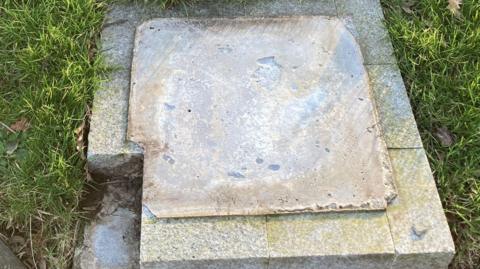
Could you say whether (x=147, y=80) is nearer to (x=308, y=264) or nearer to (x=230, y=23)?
(x=230, y=23)

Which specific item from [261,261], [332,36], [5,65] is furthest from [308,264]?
[5,65]

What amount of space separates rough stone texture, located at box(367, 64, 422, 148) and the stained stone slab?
73 mm

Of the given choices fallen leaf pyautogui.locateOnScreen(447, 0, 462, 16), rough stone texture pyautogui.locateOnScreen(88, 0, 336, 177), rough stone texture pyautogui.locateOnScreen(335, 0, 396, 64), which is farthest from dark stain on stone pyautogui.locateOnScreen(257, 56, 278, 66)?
fallen leaf pyautogui.locateOnScreen(447, 0, 462, 16)

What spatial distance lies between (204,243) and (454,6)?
1878 mm

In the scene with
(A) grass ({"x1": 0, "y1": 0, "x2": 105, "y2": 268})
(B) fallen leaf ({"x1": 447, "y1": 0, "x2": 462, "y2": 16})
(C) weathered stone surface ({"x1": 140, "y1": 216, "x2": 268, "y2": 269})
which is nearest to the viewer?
(C) weathered stone surface ({"x1": 140, "y1": 216, "x2": 268, "y2": 269})

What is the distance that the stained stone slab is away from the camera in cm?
→ 241

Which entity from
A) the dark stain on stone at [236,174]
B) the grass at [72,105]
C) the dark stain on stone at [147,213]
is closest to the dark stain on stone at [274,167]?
the dark stain on stone at [236,174]

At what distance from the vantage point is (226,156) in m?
2.51

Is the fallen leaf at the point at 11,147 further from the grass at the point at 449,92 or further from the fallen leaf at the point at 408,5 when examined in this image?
the fallen leaf at the point at 408,5

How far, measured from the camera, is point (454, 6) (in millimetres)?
3137

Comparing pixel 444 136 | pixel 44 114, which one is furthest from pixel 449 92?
pixel 44 114

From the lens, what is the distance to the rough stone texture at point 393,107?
265 cm

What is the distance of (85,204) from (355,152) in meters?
1.20

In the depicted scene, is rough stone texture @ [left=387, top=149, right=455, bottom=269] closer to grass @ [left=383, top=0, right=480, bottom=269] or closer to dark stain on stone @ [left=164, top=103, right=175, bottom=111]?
grass @ [left=383, top=0, right=480, bottom=269]
